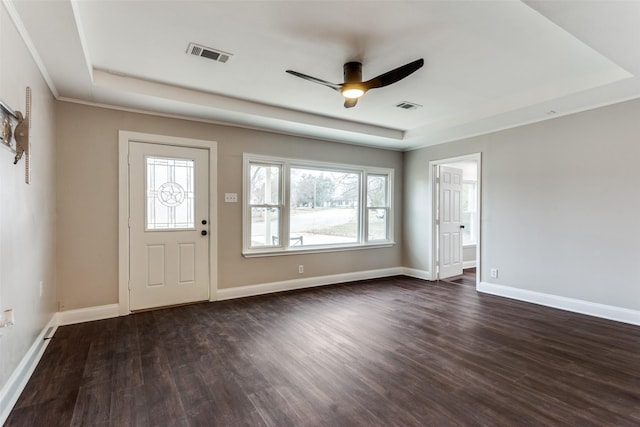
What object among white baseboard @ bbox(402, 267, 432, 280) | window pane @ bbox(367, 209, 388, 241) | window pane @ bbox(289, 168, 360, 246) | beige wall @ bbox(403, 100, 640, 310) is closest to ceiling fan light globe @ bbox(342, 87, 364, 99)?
window pane @ bbox(289, 168, 360, 246)

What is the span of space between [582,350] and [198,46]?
4.30 meters

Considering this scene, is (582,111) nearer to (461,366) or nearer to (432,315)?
(432,315)

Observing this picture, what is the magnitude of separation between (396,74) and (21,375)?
358cm

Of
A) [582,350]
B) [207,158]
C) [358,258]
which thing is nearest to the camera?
[582,350]

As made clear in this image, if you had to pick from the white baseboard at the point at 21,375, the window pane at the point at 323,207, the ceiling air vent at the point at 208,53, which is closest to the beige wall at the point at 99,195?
the white baseboard at the point at 21,375

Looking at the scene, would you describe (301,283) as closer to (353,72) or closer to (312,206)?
(312,206)

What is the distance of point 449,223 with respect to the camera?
604 centimetres

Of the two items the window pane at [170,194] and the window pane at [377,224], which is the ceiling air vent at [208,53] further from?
the window pane at [377,224]

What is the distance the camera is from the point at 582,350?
9.50 feet

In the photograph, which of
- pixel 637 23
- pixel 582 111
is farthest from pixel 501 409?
pixel 582 111

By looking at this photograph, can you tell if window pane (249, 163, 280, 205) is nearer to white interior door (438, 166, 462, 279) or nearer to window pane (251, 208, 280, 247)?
window pane (251, 208, 280, 247)

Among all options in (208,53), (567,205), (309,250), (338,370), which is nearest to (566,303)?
(567,205)

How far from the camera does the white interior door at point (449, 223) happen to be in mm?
5883

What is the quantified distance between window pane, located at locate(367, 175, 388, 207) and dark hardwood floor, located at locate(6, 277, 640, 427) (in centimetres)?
254
